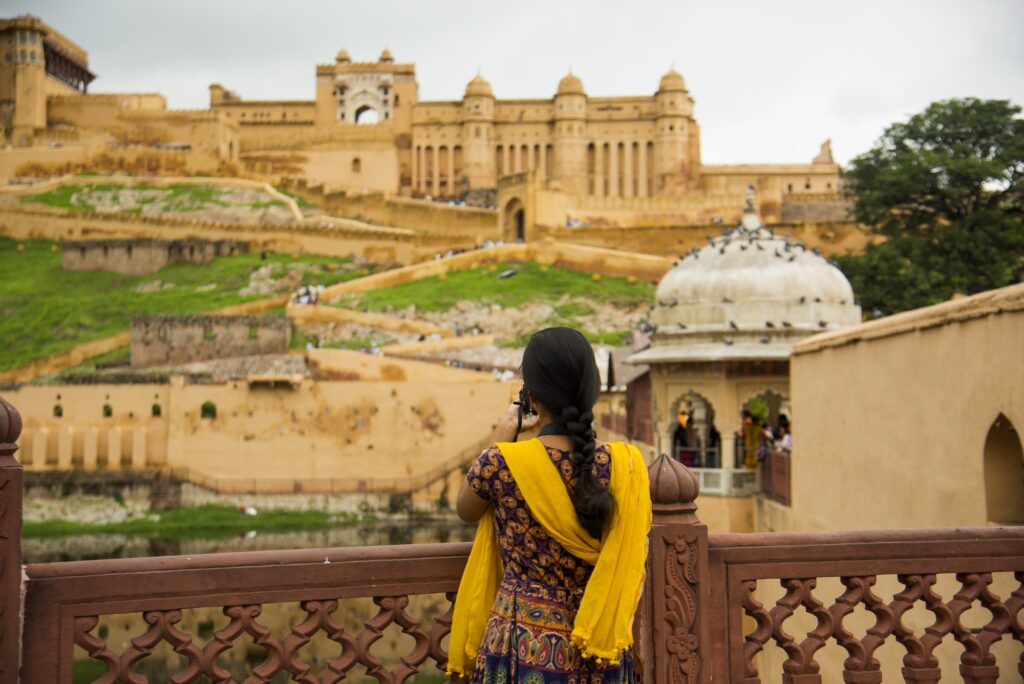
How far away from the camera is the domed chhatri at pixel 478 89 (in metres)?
65.6

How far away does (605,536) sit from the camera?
12.9 ft

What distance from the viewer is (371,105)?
6706 centimetres

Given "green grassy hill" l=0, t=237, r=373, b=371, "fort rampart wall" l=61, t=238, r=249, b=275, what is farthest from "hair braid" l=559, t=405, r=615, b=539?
"fort rampart wall" l=61, t=238, r=249, b=275

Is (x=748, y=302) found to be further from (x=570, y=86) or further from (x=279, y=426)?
(x=570, y=86)

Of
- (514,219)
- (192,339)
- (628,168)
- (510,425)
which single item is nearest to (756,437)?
(510,425)

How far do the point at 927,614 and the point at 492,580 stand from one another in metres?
4.51

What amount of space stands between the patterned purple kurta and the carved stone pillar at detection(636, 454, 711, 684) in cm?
50

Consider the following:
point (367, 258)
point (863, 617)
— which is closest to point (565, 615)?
point (863, 617)

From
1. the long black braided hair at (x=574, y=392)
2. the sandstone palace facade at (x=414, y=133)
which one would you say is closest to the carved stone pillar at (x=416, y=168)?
the sandstone palace facade at (x=414, y=133)

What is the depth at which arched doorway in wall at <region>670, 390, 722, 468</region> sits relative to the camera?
15.9 meters

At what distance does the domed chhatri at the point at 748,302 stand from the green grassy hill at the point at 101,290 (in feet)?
97.2

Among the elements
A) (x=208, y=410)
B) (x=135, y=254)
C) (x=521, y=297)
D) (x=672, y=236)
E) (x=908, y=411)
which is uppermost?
(x=672, y=236)

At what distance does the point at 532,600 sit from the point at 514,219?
53.2 meters

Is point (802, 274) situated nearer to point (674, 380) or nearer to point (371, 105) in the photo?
point (674, 380)
